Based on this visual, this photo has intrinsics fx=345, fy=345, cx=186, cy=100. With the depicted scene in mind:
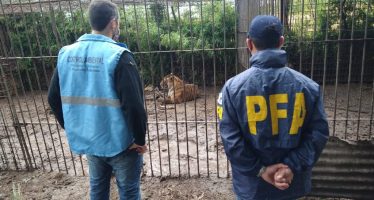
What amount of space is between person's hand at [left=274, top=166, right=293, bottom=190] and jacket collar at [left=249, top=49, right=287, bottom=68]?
63 centimetres

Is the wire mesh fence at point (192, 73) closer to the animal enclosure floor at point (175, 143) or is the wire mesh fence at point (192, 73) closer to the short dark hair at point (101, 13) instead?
the animal enclosure floor at point (175, 143)

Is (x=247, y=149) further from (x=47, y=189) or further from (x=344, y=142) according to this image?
(x=47, y=189)

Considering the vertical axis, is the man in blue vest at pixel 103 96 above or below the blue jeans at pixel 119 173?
above

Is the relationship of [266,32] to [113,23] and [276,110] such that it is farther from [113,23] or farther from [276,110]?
[113,23]

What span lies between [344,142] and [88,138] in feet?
7.35

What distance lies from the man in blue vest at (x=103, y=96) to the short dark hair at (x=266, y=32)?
2.91 feet

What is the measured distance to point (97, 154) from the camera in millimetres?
2615

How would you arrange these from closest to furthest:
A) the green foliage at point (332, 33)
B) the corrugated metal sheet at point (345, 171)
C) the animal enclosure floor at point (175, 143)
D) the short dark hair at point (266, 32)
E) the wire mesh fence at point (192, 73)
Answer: the short dark hair at point (266, 32), the corrugated metal sheet at point (345, 171), the animal enclosure floor at point (175, 143), the wire mesh fence at point (192, 73), the green foliage at point (332, 33)

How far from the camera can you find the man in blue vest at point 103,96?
2398 mm

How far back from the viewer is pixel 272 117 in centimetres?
203

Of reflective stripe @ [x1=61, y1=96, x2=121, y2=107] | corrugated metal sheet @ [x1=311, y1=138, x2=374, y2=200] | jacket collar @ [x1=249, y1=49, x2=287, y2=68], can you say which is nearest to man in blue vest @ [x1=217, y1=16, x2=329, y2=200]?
jacket collar @ [x1=249, y1=49, x2=287, y2=68]

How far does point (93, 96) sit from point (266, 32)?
130 cm

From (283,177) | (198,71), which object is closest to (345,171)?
(283,177)

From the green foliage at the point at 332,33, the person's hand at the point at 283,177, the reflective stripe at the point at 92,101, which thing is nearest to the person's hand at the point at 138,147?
the reflective stripe at the point at 92,101
